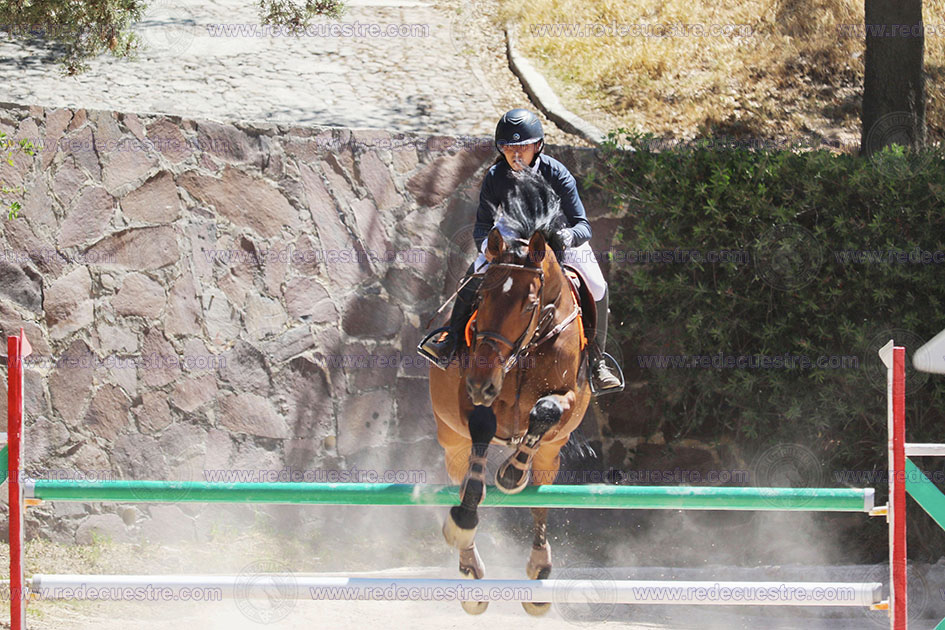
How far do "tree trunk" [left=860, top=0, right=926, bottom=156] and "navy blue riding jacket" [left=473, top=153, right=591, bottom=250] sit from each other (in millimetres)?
4190

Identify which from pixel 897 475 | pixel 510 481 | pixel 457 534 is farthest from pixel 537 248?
pixel 897 475

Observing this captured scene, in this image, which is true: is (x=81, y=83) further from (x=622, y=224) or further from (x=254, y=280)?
(x=622, y=224)

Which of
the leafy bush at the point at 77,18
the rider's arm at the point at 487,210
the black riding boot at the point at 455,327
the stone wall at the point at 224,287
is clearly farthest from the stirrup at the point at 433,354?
the stone wall at the point at 224,287

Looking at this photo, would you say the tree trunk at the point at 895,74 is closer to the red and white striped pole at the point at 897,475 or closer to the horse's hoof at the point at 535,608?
the red and white striped pole at the point at 897,475

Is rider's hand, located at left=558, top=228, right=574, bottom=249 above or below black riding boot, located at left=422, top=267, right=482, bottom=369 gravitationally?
above

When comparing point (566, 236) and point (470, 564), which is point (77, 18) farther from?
point (470, 564)

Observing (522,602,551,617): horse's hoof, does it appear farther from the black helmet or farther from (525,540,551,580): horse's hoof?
the black helmet

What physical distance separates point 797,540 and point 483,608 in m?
3.41

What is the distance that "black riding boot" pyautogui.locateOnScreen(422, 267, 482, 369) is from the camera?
4.82 meters

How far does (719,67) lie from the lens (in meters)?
10.2

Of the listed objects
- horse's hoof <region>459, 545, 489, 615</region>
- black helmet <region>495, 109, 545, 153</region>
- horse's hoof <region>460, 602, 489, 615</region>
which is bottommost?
horse's hoof <region>460, 602, 489, 615</region>

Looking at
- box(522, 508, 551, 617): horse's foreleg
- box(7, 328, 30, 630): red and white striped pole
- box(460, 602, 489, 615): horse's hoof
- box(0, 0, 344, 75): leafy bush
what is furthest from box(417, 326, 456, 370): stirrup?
box(0, 0, 344, 75): leafy bush

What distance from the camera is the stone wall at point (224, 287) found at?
22.3ft

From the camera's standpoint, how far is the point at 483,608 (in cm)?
498
